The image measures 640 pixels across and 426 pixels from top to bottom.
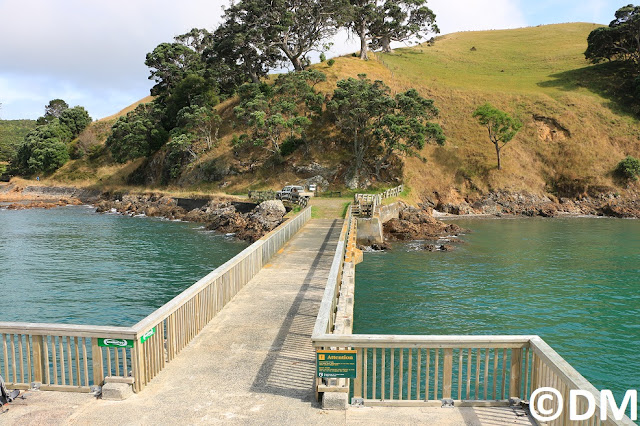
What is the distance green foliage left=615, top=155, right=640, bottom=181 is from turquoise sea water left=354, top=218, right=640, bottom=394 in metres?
26.9

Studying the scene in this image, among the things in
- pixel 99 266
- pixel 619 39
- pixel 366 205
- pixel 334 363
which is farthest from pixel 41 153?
pixel 619 39

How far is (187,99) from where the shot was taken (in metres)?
86.0

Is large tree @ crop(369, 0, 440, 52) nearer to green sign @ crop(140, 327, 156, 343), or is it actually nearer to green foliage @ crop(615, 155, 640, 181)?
green foliage @ crop(615, 155, 640, 181)

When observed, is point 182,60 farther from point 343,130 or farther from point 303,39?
point 343,130

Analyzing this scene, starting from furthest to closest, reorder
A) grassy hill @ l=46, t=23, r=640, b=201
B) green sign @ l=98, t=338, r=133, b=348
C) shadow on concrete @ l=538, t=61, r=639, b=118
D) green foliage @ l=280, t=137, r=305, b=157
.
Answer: shadow on concrete @ l=538, t=61, r=639, b=118
green foliage @ l=280, t=137, r=305, b=157
grassy hill @ l=46, t=23, r=640, b=201
green sign @ l=98, t=338, r=133, b=348

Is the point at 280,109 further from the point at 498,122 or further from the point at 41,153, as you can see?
the point at 41,153

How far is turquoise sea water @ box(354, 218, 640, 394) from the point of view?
17.4m

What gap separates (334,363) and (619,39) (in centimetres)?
9865

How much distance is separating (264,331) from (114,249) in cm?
2895

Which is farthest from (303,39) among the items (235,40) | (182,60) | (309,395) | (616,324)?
(309,395)

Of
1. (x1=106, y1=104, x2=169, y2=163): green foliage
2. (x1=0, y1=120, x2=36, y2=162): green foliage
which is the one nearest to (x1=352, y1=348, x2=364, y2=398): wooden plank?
(x1=106, y1=104, x2=169, y2=163): green foliage

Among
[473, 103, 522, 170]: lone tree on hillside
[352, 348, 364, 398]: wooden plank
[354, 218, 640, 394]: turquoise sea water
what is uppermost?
[473, 103, 522, 170]: lone tree on hillside

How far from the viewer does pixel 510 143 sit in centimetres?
7069

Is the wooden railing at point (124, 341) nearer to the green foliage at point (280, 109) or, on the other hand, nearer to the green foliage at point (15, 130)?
the green foliage at point (280, 109)
